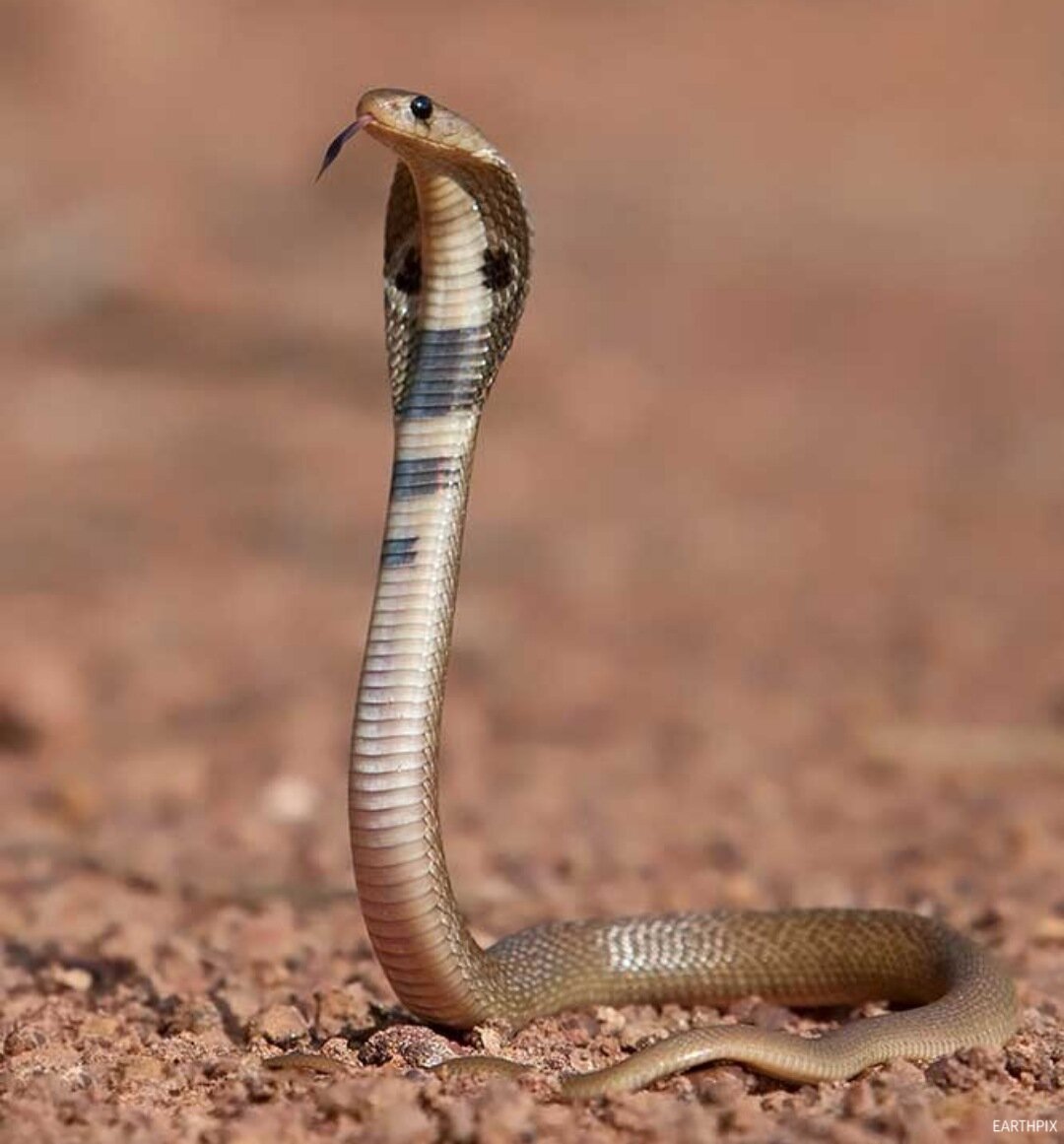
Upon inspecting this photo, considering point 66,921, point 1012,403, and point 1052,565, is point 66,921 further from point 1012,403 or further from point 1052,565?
point 1012,403

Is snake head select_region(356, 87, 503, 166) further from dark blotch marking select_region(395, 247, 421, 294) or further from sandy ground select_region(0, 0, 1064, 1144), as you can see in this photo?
sandy ground select_region(0, 0, 1064, 1144)

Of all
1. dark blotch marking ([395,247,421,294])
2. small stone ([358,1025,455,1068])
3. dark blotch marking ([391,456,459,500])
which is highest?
dark blotch marking ([395,247,421,294])

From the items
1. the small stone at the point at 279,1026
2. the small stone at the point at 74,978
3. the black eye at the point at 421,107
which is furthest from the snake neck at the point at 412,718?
the small stone at the point at 74,978

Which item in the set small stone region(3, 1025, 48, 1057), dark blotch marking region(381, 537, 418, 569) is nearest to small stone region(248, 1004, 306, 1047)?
small stone region(3, 1025, 48, 1057)

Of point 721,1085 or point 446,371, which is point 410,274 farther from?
point 721,1085

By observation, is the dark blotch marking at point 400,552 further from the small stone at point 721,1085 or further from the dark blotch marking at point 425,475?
the small stone at point 721,1085


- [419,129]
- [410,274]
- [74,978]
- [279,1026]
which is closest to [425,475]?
[410,274]

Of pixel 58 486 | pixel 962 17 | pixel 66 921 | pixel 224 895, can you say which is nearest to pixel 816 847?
pixel 224 895

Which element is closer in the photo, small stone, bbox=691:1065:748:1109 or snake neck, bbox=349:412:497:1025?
small stone, bbox=691:1065:748:1109
